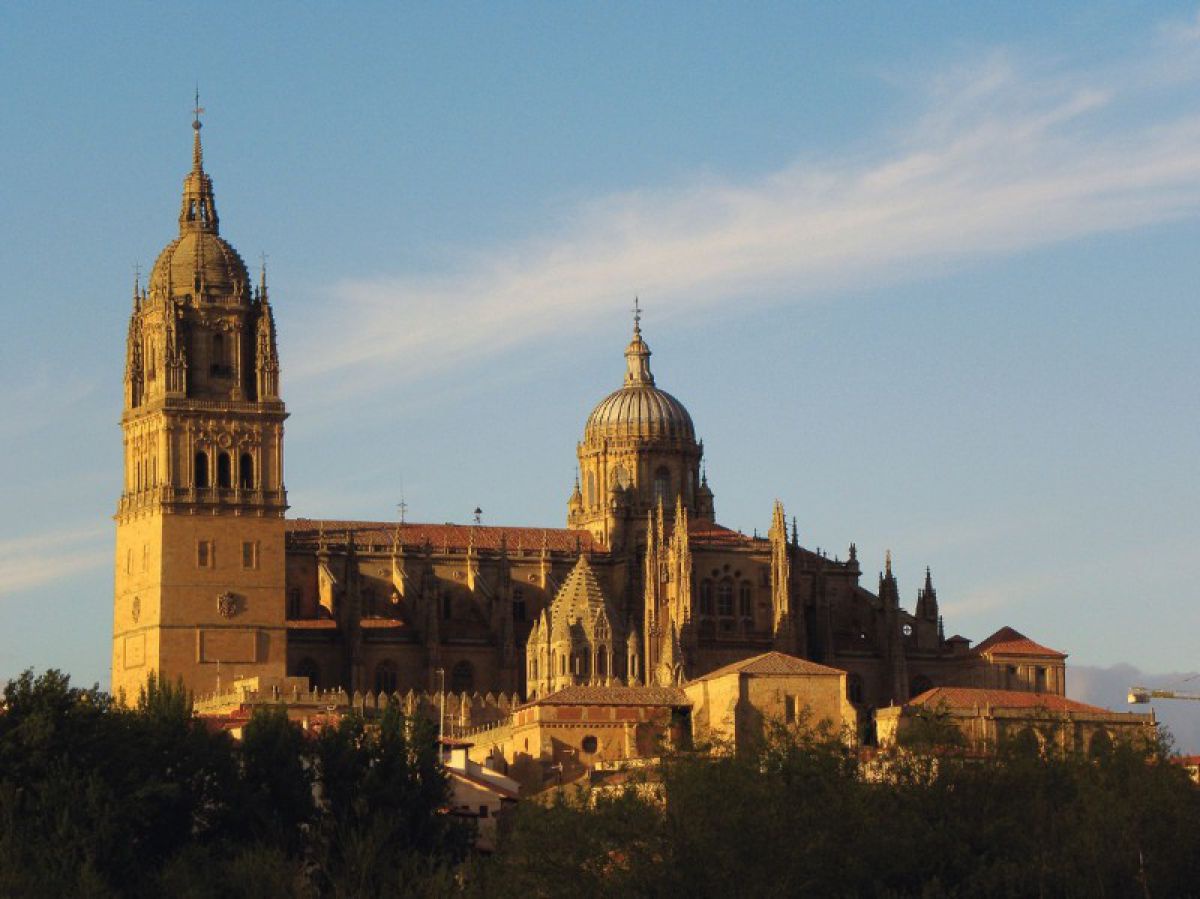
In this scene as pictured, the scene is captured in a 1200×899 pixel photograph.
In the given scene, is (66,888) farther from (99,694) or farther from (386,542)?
(386,542)

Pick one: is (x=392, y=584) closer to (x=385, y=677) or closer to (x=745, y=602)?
(x=385, y=677)

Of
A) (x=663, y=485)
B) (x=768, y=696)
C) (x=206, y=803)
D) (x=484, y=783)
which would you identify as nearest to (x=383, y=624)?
(x=663, y=485)

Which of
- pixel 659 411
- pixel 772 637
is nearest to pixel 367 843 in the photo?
pixel 772 637

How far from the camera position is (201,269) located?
156 meters

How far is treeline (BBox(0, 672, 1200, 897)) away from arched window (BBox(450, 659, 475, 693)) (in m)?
36.6

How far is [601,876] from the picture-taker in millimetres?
94000

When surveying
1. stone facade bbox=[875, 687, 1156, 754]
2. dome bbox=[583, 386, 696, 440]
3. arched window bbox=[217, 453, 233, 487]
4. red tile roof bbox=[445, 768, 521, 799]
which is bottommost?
red tile roof bbox=[445, 768, 521, 799]

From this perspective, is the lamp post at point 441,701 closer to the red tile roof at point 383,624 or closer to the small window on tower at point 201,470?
the red tile roof at point 383,624

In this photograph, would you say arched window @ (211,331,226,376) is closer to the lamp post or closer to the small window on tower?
the small window on tower

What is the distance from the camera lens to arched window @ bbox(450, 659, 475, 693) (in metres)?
156

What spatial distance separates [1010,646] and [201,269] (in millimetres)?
38105

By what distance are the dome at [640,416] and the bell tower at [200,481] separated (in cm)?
2208

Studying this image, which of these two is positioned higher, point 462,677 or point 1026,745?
point 462,677

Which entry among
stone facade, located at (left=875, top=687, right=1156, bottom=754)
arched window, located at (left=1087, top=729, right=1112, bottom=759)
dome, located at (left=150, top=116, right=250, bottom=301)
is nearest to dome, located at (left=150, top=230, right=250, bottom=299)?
dome, located at (left=150, top=116, right=250, bottom=301)
